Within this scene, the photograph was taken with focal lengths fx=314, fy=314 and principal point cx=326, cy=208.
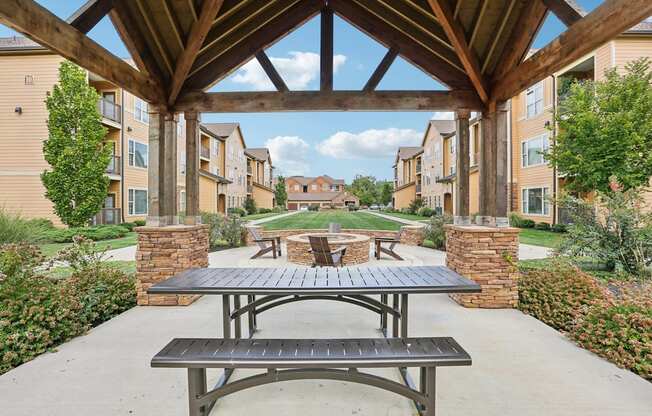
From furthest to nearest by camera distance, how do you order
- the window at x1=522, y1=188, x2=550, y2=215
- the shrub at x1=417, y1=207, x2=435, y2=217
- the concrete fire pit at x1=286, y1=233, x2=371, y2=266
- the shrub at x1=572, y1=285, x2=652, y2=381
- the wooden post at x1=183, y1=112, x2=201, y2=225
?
the shrub at x1=417, y1=207, x2=435, y2=217
the window at x1=522, y1=188, x2=550, y2=215
the concrete fire pit at x1=286, y1=233, x2=371, y2=266
the wooden post at x1=183, y1=112, x2=201, y2=225
the shrub at x1=572, y1=285, x2=652, y2=381

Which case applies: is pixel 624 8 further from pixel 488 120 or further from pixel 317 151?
pixel 317 151

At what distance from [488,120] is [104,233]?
16.2 metres

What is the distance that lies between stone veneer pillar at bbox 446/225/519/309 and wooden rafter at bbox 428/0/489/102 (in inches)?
102

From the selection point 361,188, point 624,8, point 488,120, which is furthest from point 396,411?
point 361,188

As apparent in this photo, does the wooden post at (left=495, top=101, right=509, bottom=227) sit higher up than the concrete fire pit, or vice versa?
the wooden post at (left=495, top=101, right=509, bottom=227)

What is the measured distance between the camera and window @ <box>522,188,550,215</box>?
18.0 metres

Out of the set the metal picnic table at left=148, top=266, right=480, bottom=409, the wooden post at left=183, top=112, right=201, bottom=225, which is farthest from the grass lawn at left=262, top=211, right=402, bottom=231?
the metal picnic table at left=148, top=266, right=480, bottom=409

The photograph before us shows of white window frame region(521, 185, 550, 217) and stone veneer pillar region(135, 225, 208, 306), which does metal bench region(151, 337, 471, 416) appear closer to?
stone veneer pillar region(135, 225, 208, 306)

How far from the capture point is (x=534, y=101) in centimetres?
1880

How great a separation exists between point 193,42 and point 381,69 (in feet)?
11.1

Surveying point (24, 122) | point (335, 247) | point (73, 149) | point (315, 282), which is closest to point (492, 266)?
point (315, 282)

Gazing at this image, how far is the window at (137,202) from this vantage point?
19.7 m

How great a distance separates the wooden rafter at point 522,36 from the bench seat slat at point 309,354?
4901 mm

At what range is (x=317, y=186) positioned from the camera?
9556cm
